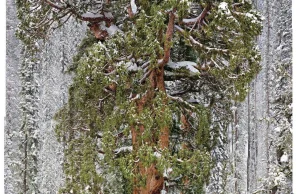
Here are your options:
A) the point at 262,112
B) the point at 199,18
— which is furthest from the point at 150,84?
the point at 262,112

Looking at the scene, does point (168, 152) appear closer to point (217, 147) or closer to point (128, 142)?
point (128, 142)

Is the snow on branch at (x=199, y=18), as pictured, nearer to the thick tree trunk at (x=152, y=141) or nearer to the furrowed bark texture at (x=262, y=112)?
the thick tree trunk at (x=152, y=141)

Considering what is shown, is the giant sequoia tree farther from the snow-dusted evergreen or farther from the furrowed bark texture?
the furrowed bark texture

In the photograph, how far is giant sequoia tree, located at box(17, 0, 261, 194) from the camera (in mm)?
3646

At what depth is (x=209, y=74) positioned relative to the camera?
412 centimetres

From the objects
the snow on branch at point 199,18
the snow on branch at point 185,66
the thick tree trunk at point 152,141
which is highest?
the snow on branch at point 199,18

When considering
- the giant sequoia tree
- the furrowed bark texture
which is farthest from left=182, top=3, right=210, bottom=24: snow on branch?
the furrowed bark texture

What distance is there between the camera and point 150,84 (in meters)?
3.82

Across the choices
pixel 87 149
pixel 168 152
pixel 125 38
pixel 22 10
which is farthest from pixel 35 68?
pixel 168 152

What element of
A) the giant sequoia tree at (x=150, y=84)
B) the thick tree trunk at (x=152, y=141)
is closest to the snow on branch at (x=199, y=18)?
the giant sequoia tree at (x=150, y=84)

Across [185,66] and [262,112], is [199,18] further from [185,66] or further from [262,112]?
[262,112]

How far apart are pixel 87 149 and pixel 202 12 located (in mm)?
1390

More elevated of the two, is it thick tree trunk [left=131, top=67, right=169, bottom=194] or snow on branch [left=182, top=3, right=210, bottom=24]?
snow on branch [left=182, top=3, right=210, bottom=24]

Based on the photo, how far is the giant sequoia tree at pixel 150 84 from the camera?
365 cm
